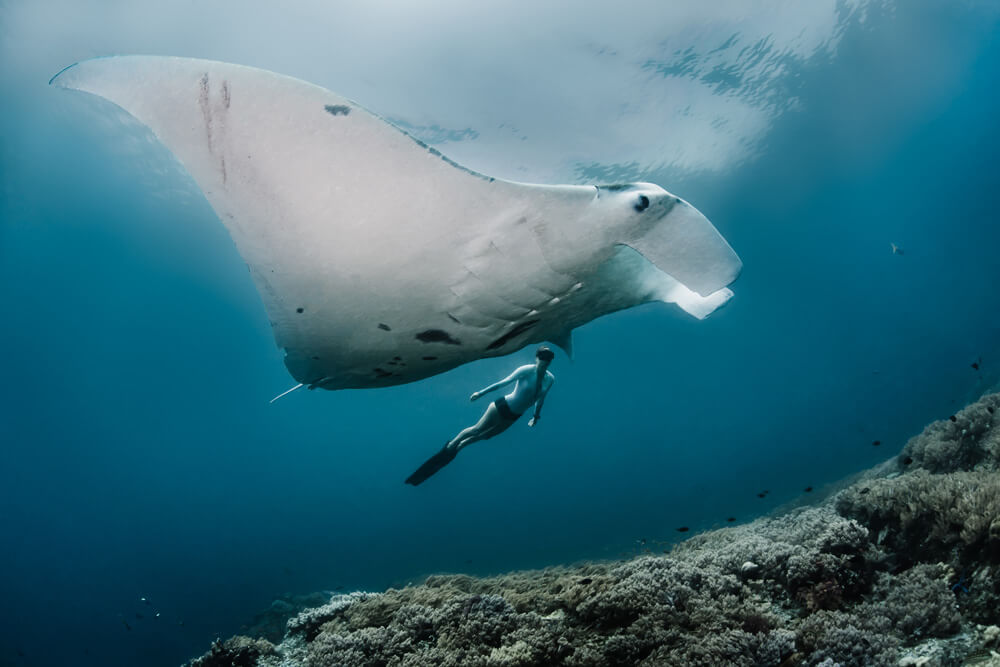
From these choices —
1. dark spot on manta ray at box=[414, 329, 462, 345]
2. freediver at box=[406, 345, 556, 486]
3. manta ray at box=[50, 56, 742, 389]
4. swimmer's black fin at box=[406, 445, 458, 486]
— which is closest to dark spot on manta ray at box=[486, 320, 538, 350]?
manta ray at box=[50, 56, 742, 389]

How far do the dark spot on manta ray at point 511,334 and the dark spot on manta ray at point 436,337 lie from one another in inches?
12.9

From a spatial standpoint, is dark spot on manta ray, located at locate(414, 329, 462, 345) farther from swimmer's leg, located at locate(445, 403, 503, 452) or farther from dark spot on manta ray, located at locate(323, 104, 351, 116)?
swimmer's leg, located at locate(445, 403, 503, 452)

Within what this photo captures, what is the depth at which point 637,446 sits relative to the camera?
3182 inches

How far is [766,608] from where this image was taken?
3428 mm

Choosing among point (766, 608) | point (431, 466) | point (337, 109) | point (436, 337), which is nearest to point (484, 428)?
point (431, 466)

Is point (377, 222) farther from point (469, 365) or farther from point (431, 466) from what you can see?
point (469, 365)

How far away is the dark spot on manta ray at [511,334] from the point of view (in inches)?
142

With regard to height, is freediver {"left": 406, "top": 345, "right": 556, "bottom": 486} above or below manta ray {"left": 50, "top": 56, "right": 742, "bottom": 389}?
below

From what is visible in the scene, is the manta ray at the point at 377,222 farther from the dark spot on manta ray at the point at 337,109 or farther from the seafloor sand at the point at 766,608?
the seafloor sand at the point at 766,608

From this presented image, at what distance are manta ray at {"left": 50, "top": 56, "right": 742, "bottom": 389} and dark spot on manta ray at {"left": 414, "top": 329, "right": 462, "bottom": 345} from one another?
0.02m

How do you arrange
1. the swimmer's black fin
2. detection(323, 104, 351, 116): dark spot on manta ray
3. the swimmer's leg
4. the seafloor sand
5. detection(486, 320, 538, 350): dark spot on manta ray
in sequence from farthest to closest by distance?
the swimmer's leg → the swimmer's black fin → detection(486, 320, 538, 350): dark spot on manta ray → the seafloor sand → detection(323, 104, 351, 116): dark spot on manta ray

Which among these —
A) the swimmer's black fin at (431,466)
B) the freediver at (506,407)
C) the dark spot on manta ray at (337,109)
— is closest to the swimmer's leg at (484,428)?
the freediver at (506,407)

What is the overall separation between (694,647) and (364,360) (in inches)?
126

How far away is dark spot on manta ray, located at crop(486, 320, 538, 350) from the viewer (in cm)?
361
